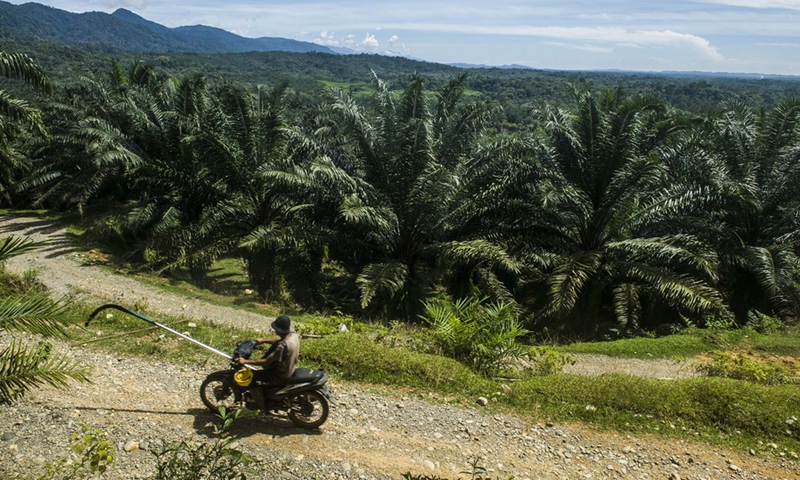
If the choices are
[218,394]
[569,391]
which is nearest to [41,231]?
[218,394]

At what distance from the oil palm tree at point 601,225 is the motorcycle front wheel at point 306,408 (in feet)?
18.7

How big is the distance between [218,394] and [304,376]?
941 mm

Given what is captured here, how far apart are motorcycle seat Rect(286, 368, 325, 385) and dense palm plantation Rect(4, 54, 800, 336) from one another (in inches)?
160

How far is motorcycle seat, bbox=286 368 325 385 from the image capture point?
233 inches

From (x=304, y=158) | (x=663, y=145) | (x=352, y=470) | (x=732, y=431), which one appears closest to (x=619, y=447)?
(x=732, y=431)

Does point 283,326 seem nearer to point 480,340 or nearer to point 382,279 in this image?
point 480,340

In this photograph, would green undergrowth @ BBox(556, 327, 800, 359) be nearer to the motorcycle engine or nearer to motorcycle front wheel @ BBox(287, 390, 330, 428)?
motorcycle front wheel @ BBox(287, 390, 330, 428)

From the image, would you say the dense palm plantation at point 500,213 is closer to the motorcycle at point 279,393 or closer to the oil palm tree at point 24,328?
the motorcycle at point 279,393

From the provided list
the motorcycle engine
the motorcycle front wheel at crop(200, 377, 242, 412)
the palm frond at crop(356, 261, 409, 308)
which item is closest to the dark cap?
the motorcycle engine

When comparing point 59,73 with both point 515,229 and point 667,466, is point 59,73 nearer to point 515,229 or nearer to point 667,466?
point 515,229

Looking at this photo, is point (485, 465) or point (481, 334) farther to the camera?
point (481, 334)

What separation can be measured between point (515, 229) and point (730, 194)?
13.3 feet

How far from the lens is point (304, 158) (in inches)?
598

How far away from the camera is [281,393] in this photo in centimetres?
588
